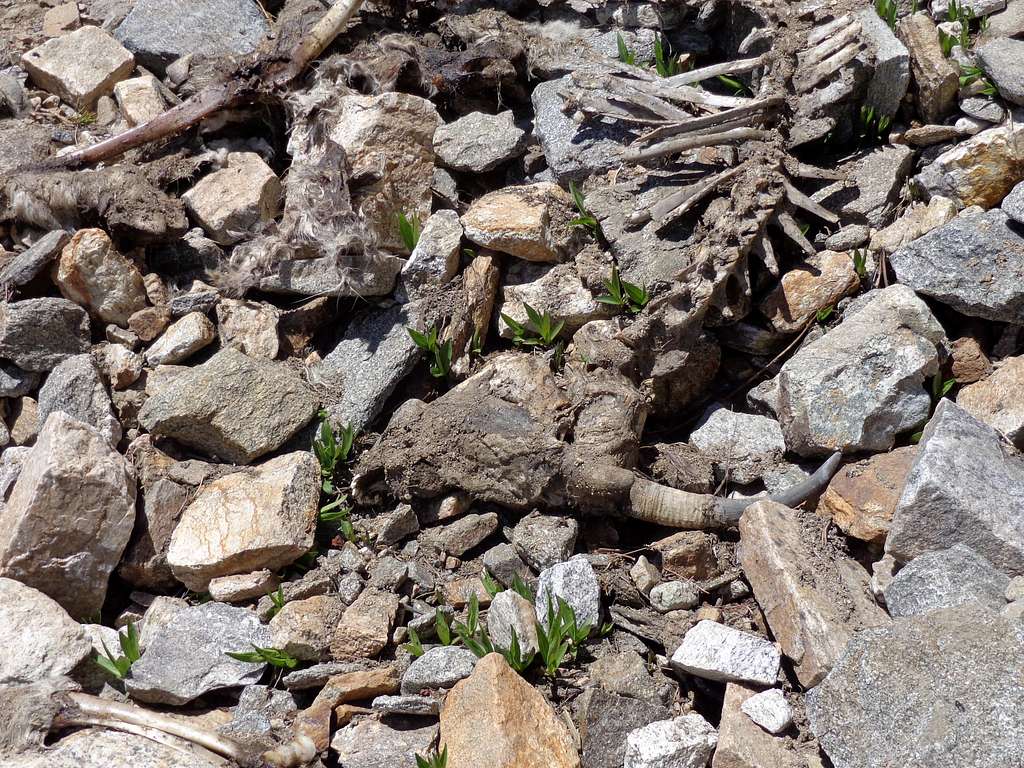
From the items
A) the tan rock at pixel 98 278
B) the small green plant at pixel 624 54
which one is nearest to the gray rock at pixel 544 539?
the tan rock at pixel 98 278

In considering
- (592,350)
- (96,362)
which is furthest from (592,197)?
(96,362)

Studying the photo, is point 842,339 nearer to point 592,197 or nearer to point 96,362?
point 592,197

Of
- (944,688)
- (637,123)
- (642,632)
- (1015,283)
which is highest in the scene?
(637,123)

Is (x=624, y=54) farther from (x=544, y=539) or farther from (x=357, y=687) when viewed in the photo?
(x=357, y=687)

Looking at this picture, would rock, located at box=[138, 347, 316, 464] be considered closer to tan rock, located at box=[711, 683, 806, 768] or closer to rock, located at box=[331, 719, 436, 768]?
rock, located at box=[331, 719, 436, 768]

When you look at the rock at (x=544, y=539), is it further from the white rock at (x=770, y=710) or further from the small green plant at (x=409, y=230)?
the small green plant at (x=409, y=230)

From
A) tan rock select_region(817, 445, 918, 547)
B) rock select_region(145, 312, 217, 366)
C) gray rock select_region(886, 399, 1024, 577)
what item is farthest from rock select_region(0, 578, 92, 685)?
gray rock select_region(886, 399, 1024, 577)
